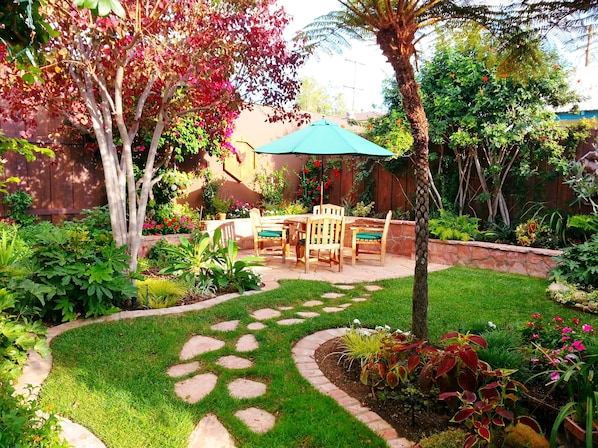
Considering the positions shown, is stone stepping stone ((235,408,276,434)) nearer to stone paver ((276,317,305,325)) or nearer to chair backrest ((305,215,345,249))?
stone paver ((276,317,305,325))

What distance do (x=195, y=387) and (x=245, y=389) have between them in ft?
0.98

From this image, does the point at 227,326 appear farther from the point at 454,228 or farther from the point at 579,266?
the point at 454,228

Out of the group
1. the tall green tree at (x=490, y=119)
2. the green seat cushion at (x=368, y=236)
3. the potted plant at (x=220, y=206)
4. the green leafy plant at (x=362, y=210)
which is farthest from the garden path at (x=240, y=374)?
the green leafy plant at (x=362, y=210)

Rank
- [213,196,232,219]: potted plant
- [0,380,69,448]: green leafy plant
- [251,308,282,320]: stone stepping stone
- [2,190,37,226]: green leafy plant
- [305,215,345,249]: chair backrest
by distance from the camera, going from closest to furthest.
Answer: [0,380,69,448]: green leafy plant → [251,308,282,320]: stone stepping stone → [305,215,345,249]: chair backrest → [2,190,37,226]: green leafy plant → [213,196,232,219]: potted plant

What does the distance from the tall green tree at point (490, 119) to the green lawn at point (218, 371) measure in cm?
296

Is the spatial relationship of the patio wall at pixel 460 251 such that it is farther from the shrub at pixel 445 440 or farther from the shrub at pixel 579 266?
the shrub at pixel 445 440

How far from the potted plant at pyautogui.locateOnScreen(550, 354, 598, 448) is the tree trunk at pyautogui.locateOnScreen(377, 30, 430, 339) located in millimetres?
823

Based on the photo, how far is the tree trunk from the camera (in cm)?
264

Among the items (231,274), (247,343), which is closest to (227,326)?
(247,343)

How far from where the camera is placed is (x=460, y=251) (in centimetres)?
684

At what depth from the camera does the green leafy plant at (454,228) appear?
23.0 feet

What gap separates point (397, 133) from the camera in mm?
7570

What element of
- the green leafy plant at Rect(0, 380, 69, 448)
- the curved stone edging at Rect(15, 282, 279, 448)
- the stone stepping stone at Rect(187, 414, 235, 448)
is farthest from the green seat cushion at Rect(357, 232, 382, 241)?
the green leafy plant at Rect(0, 380, 69, 448)

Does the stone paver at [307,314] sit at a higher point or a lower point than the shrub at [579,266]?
lower
